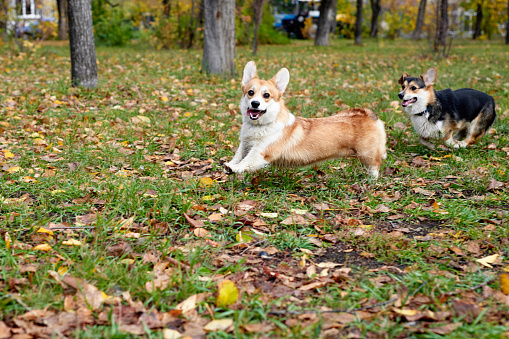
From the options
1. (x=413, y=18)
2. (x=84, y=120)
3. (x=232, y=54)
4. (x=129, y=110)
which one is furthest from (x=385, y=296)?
(x=413, y=18)

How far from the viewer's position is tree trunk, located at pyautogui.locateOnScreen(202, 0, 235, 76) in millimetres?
10250

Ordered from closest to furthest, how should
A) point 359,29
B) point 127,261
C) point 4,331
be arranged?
1. point 4,331
2. point 127,261
3. point 359,29

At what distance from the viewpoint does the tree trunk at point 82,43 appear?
26.3ft

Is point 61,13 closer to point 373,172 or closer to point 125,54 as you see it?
point 125,54

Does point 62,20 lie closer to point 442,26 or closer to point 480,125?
point 442,26

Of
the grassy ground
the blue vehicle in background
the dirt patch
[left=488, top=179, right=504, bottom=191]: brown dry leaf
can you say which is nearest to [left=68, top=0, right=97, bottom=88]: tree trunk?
the grassy ground

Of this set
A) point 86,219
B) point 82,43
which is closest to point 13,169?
point 86,219

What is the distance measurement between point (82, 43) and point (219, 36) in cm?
321

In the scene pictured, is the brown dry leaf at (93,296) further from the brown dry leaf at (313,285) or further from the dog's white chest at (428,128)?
the dog's white chest at (428,128)

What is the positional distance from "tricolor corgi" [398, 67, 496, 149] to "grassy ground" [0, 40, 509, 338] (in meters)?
0.25

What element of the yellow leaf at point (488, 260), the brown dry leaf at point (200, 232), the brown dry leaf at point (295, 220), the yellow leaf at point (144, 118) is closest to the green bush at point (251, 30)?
the yellow leaf at point (144, 118)

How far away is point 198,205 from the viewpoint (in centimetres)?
359

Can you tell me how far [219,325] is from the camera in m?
2.20

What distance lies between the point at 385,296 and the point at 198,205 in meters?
1.65
